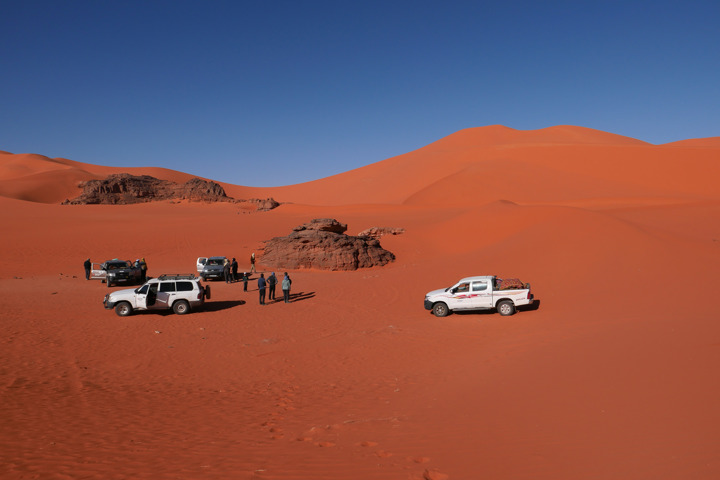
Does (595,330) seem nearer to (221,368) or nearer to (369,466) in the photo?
(369,466)

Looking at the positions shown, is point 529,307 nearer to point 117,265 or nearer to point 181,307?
point 181,307

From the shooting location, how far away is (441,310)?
16203 millimetres

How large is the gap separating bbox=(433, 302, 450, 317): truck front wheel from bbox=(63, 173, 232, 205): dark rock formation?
62.2 metres

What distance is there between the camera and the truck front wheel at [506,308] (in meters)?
15.5

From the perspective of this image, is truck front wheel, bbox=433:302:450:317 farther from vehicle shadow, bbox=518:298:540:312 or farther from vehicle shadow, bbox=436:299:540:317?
vehicle shadow, bbox=518:298:540:312

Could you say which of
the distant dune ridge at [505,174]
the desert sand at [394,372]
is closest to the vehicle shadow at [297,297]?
the desert sand at [394,372]

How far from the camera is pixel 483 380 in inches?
355

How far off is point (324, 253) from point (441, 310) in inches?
565

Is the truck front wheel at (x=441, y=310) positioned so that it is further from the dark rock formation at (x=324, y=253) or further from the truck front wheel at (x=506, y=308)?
the dark rock formation at (x=324, y=253)

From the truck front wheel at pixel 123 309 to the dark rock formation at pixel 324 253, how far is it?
13.5m

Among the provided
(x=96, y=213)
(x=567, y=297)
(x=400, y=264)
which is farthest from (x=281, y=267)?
(x=96, y=213)

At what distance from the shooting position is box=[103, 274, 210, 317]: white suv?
1670 centimetres

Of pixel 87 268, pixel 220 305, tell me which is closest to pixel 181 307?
pixel 220 305

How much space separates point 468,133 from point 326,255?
3929 inches
